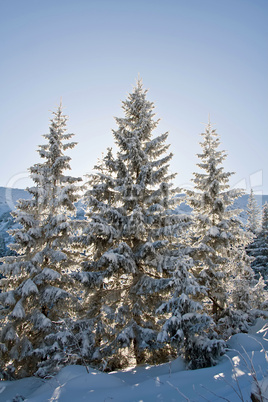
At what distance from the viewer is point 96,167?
13.6m

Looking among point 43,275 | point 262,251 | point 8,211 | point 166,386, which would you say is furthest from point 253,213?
point 8,211

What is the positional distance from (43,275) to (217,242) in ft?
31.5

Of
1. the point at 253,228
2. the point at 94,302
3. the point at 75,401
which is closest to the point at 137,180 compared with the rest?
the point at 94,302

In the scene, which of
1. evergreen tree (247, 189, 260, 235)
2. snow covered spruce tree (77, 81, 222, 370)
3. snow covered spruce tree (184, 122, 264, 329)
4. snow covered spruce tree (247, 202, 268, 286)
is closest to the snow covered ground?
snow covered spruce tree (77, 81, 222, 370)

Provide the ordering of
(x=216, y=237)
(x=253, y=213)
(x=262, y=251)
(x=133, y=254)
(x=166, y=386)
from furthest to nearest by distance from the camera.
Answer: (x=253, y=213), (x=262, y=251), (x=216, y=237), (x=133, y=254), (x=166, y=386)

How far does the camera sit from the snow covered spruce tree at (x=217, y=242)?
1178 centimetres

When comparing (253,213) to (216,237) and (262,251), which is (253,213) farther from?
(216,237)

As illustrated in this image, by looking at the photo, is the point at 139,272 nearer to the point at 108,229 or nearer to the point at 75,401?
the point at 108,229

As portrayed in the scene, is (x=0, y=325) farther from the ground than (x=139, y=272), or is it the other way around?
(x=139, y=272)

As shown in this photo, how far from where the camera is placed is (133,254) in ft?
34.5

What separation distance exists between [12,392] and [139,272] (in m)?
6.25

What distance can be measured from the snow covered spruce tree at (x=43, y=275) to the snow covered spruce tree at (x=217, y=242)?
6682 millimetres

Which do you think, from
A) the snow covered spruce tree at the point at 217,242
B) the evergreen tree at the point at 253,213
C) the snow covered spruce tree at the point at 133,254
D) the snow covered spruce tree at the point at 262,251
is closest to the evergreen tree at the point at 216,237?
the snow covered spruce tree at the point at 217,242

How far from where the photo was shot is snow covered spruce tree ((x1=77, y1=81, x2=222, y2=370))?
9.04 metres
